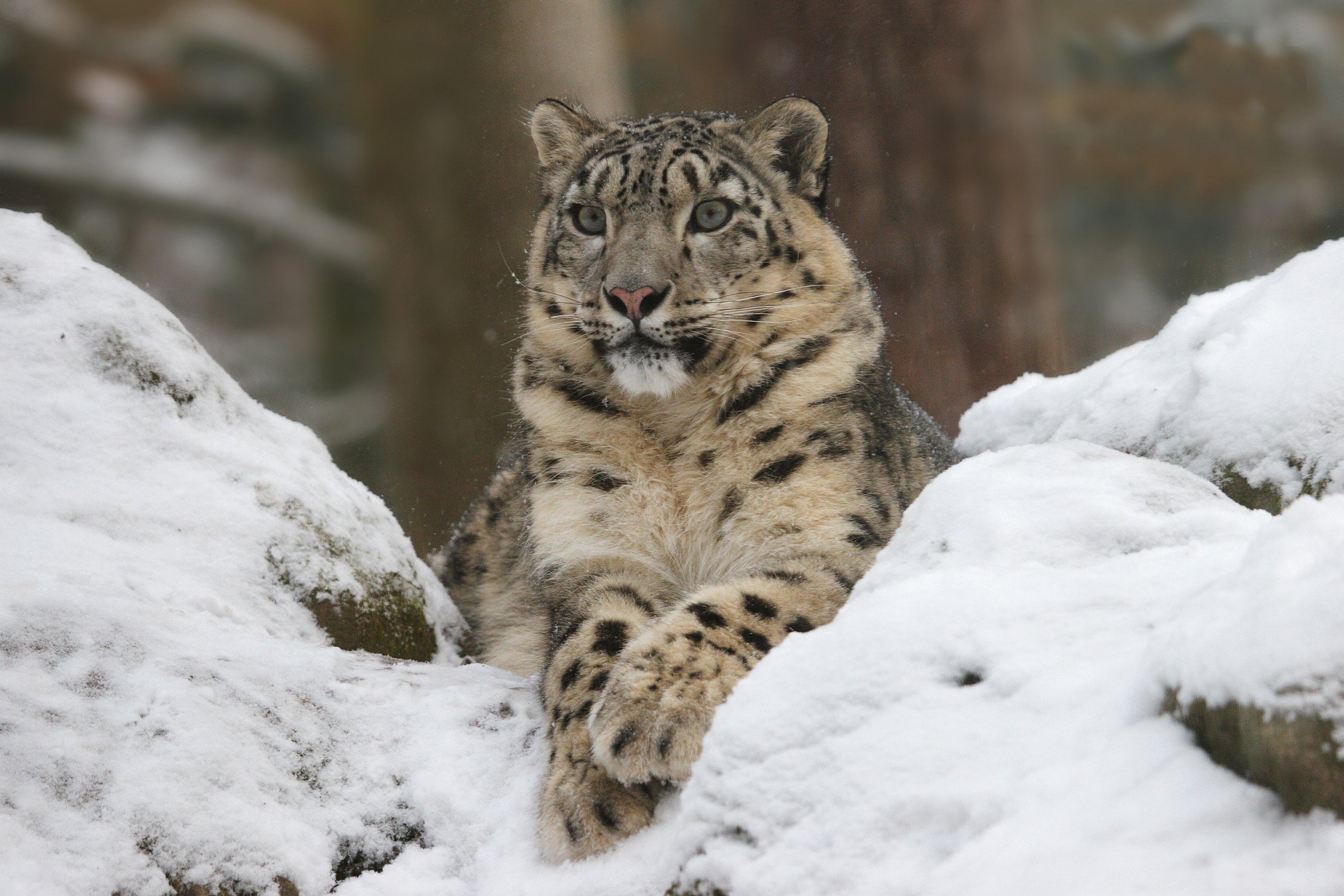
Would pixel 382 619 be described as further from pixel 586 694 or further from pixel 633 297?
pixel 633 297

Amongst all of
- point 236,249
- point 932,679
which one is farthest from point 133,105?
point 932,679

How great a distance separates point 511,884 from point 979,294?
4.46m

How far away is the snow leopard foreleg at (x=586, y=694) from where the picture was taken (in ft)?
7.43

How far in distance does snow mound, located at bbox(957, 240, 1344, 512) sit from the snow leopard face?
1.09 meters

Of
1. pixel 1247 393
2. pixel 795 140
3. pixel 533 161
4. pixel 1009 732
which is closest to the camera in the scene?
pixel 1009 732

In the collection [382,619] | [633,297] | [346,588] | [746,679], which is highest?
[633,297]

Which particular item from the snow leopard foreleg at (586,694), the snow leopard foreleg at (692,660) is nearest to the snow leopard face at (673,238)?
the snow leopard foreleg at (586,694)

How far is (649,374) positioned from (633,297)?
0.21 m

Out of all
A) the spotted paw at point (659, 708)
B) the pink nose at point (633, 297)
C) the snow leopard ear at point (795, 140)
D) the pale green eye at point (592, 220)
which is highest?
the snow leopard ear at point (795, 140)

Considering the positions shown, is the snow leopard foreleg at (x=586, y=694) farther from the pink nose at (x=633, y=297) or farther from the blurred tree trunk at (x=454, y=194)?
the blurred tree trunk at (x=454, y=194)

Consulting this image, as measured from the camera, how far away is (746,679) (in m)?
1.98

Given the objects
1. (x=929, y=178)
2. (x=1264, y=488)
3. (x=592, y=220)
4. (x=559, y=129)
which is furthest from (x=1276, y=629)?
(x=929, y=178)

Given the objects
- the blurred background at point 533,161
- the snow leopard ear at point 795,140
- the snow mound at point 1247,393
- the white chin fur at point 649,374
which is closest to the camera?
the snow mound at point 1247,393

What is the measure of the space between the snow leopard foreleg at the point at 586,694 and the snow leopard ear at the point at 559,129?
1.47m
